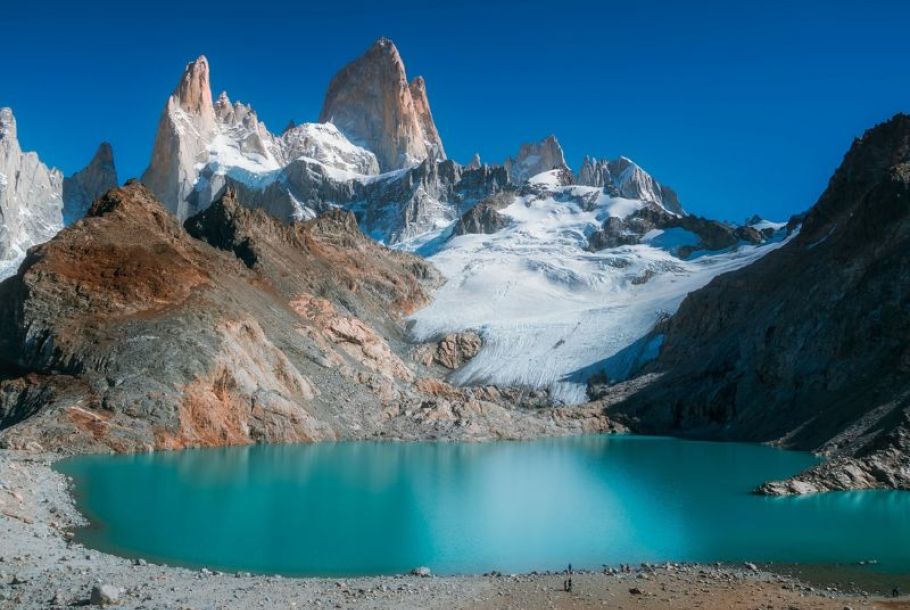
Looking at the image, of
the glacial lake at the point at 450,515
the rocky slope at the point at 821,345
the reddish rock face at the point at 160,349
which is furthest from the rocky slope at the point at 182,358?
the rocky slope at the point at 821,345

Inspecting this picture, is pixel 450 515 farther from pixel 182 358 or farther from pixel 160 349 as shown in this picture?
pixel 160 349

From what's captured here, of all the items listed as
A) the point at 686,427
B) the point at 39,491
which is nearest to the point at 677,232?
the point at 686,427

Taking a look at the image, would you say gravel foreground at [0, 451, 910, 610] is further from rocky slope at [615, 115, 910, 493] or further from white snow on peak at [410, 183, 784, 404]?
white snow on peak at [410, 183, 784, 404]

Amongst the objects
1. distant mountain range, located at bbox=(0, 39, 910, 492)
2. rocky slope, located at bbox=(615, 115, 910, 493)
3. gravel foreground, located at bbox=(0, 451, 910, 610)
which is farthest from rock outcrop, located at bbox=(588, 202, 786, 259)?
gravel foreground, located at bbox=(0, 451, 910, 610)

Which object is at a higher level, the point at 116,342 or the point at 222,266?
the point at 222,266

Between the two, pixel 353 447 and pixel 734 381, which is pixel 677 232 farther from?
pixel 353 447
